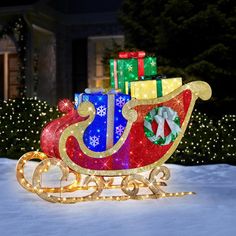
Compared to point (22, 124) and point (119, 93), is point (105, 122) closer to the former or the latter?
point (119, 93)

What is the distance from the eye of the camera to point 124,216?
191 inches

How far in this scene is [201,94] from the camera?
5996 millimetres

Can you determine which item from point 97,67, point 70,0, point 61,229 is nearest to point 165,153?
point 61,229

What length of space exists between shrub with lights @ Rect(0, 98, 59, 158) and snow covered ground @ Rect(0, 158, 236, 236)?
11.9 feet

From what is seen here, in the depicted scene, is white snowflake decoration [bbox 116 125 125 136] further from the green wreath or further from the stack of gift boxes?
the green wreath

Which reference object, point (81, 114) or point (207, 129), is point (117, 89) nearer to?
point (81, 114)

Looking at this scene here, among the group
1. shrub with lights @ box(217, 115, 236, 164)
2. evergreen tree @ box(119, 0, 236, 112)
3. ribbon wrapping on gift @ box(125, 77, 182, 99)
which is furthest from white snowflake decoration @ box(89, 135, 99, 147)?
evergreen tree @ box(119, 0, 236, 112)

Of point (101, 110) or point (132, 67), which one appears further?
point (132, 67)

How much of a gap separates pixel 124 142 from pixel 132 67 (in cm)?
106

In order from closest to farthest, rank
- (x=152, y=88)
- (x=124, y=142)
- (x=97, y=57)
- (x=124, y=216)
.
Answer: (x=124, y=216)
(x=124, y=142)
(x=152, y=88)
(x=97, y=57)

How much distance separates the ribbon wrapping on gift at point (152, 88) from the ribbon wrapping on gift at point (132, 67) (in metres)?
0.40

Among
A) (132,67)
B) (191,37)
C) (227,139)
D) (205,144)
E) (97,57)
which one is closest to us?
(132,67)

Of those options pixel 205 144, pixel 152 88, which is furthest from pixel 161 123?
pixel 205 144

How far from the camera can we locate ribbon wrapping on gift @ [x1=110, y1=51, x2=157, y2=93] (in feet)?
21.1
